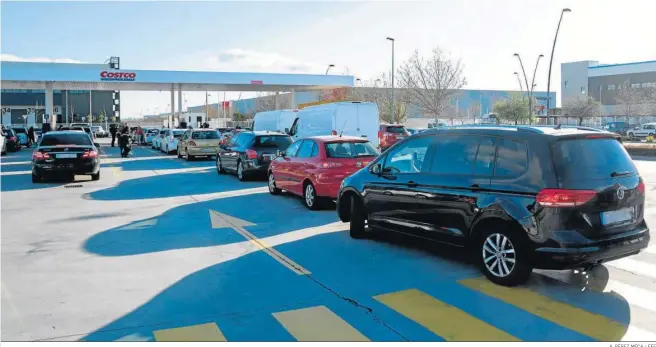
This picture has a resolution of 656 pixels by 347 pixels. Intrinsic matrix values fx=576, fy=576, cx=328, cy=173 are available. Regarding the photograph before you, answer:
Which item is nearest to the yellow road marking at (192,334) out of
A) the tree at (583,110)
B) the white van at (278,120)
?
the white van at (278,120)

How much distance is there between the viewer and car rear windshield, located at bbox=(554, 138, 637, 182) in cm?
588

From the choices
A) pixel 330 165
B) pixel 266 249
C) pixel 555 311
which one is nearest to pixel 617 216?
pixel 555 311

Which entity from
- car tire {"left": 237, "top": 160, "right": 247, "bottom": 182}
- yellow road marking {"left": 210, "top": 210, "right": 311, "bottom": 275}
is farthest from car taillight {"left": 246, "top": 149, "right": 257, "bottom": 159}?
yellow road marking {"left": 210, "top": 210, "right": 311, "bottom": 275}

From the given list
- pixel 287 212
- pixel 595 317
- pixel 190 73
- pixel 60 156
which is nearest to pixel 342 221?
pixel 287 212

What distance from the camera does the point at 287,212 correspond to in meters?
11.4

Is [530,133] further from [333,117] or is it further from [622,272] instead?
[333,117]

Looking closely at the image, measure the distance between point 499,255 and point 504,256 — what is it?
0.06 metres

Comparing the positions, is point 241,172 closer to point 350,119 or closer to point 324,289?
point 350,119

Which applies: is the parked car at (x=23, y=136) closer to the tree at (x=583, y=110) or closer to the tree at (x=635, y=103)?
the tree at (x=583, y=110)

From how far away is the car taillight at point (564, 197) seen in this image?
5.77m

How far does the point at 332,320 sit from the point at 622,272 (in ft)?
12.8

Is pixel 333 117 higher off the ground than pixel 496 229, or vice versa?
pixel 333 117

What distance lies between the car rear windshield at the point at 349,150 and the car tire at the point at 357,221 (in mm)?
2865

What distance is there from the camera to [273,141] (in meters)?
17.3
